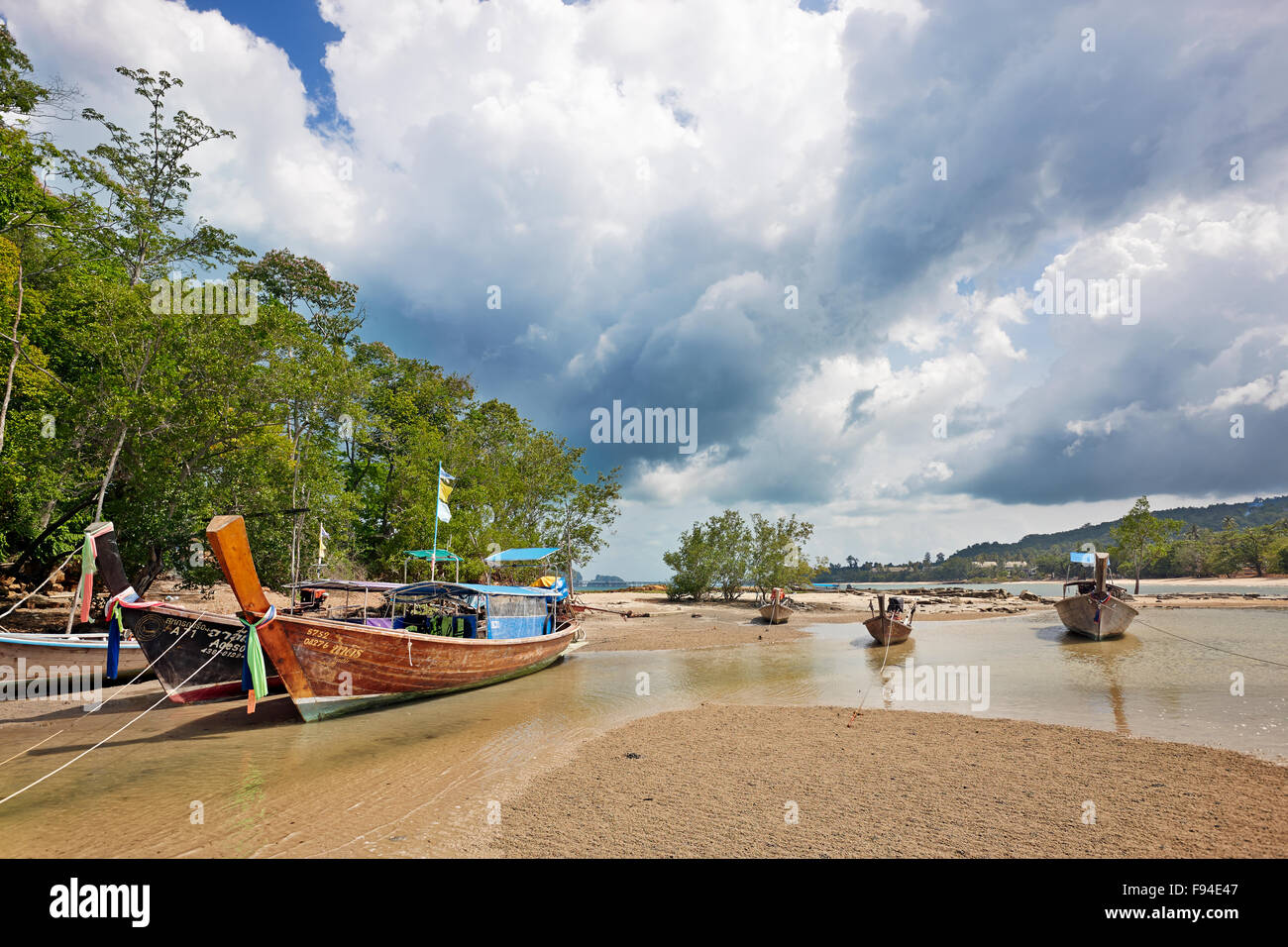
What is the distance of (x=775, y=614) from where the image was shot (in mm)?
36094

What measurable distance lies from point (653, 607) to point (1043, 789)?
42.3 meters

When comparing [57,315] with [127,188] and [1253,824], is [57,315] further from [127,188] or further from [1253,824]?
[1253,824]

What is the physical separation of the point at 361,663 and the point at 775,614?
28531mm

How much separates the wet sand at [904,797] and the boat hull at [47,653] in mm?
13614

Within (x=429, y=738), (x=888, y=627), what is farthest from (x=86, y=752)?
(x=888, y=627)

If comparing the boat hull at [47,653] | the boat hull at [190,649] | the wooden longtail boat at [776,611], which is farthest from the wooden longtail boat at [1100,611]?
the boat hull at [47,653]

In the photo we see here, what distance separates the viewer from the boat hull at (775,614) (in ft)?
119

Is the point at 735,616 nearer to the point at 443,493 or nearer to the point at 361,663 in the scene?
the point at 443,493

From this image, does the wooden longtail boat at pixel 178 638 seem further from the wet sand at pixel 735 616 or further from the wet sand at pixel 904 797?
the wet sand at pixel 735 616

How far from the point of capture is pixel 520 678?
17984 mm

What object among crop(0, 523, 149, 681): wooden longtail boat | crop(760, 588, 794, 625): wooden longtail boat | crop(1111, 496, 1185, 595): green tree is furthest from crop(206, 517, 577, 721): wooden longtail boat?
crop(1111, 496, 1185, 595): green tree

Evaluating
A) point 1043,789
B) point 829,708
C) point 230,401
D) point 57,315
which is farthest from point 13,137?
point 1043,789

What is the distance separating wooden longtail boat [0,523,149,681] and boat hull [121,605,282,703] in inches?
48.2

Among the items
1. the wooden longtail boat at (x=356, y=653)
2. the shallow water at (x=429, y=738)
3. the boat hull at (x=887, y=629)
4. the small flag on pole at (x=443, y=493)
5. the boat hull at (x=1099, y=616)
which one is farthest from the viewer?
the boat hull at (x=1099, y=616)
